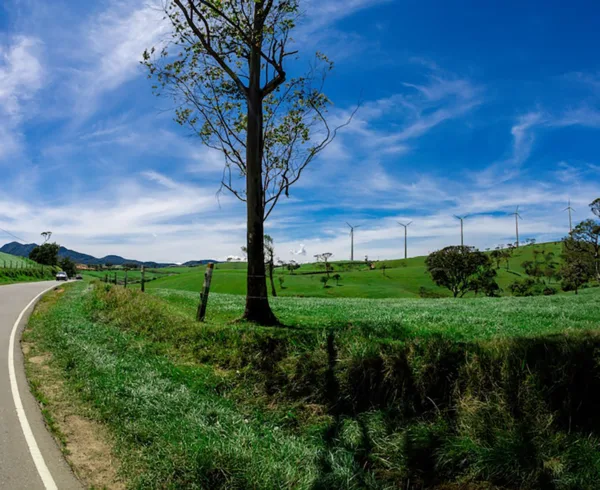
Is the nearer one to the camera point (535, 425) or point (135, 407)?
point (535, 425)

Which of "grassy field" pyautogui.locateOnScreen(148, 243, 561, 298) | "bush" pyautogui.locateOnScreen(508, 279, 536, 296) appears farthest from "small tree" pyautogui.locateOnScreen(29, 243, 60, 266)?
"bush" pyautogui.locateOnScreen(508, 279, 536, 296)

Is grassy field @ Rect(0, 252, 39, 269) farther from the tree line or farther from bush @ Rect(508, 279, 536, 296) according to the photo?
bush @ Rect(508, 279, 536, 296)

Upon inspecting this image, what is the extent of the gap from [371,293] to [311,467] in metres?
82.7

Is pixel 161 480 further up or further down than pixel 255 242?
further down

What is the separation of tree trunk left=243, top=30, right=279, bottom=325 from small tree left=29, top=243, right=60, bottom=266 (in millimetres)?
170831

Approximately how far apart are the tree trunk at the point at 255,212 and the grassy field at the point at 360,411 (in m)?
2.77

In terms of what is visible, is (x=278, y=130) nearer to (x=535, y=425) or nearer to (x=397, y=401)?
(x=397, y=401)

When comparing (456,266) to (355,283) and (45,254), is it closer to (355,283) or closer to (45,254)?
(355,283)

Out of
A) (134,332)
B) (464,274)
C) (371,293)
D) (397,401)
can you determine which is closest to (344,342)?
(397,401)

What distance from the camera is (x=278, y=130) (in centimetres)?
1906

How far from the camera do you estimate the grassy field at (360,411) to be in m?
5.61

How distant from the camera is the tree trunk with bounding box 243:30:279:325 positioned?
44.2ft

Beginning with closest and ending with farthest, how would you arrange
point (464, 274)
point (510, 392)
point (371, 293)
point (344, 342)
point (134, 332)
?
point (510, 392), point (344, 342), point (134, 332), point (464, 274), point (371, 293)

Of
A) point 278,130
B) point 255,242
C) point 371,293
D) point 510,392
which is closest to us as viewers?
point 510,392
